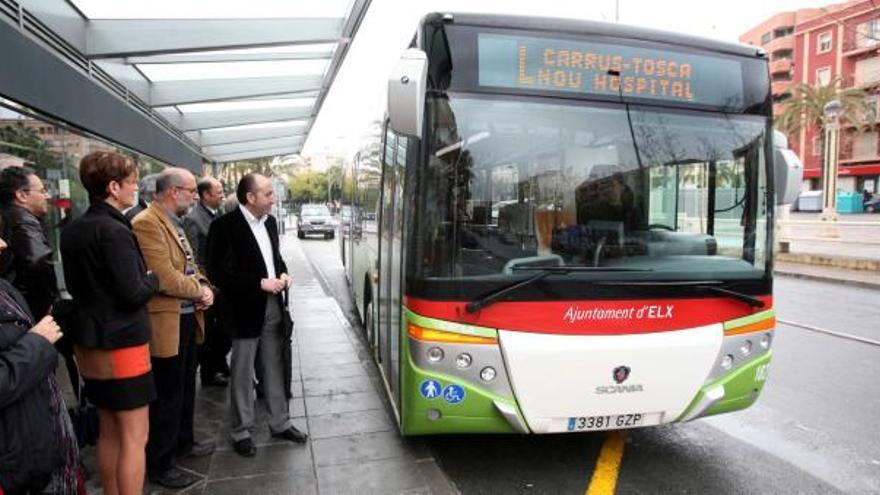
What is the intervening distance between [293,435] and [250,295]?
1.10 metres

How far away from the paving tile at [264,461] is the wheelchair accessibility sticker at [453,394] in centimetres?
113

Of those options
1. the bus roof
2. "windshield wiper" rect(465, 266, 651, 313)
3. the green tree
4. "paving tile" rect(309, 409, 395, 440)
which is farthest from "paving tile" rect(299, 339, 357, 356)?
the green tree

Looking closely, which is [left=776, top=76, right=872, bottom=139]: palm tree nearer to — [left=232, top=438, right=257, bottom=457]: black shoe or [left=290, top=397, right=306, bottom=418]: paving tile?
[left=290, top=397, right=306, bottom=418]: paving tile

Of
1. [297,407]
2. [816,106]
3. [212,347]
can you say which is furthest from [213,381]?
[816,106]

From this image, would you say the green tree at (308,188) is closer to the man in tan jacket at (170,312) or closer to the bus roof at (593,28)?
the man in tan jacket at (170,312)

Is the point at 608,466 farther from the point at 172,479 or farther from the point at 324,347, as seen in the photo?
the point at 324,347

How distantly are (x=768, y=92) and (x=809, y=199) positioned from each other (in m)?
49.6

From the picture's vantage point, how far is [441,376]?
3.50 m

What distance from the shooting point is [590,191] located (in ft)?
12.2

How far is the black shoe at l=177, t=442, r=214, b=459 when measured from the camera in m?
4.08

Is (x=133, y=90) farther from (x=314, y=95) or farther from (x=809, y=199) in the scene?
(x=809, y=199)

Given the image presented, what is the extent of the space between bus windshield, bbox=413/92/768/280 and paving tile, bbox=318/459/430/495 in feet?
4.28

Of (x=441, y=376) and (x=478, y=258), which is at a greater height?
(x=478, y=258)

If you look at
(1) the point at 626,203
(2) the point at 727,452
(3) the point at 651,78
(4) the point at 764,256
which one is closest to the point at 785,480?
(2) the point at 727,452
